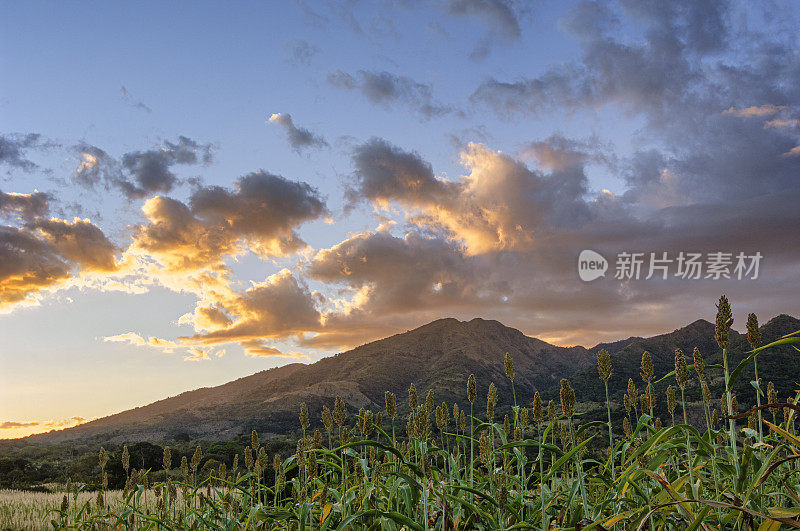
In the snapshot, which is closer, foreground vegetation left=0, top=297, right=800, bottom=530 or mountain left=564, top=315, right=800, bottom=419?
foreground vegetation left=0, top=297, right=800, bottom=530

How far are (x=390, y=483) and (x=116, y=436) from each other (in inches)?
6900

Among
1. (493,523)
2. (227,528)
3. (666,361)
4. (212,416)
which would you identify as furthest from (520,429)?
(212,416)

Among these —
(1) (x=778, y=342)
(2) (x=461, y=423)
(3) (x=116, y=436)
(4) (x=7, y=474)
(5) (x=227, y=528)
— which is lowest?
(3) (x=116, y=436)

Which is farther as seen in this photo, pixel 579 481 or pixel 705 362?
pixel 705 362

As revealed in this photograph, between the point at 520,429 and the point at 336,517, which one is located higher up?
the point at 520,429

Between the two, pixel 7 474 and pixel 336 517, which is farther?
pixel 7 474

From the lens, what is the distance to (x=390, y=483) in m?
5.84

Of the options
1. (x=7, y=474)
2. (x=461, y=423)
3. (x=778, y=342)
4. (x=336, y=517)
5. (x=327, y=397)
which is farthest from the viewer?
(x=327, y=397)

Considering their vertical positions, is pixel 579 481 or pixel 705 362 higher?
pixel 579 481

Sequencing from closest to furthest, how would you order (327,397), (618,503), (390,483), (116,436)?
1. (618,503)
2. (390,483)
3. (116,436)
4. (327,397)

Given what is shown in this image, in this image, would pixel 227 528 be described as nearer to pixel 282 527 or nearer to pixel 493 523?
pixel 282 527

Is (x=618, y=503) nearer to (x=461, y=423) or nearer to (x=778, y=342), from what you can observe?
(x=778, y=342)

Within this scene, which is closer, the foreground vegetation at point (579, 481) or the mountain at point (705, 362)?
the foreground vegetation at point (579, 481)

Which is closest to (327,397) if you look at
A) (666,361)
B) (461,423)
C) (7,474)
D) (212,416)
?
(212,416)
